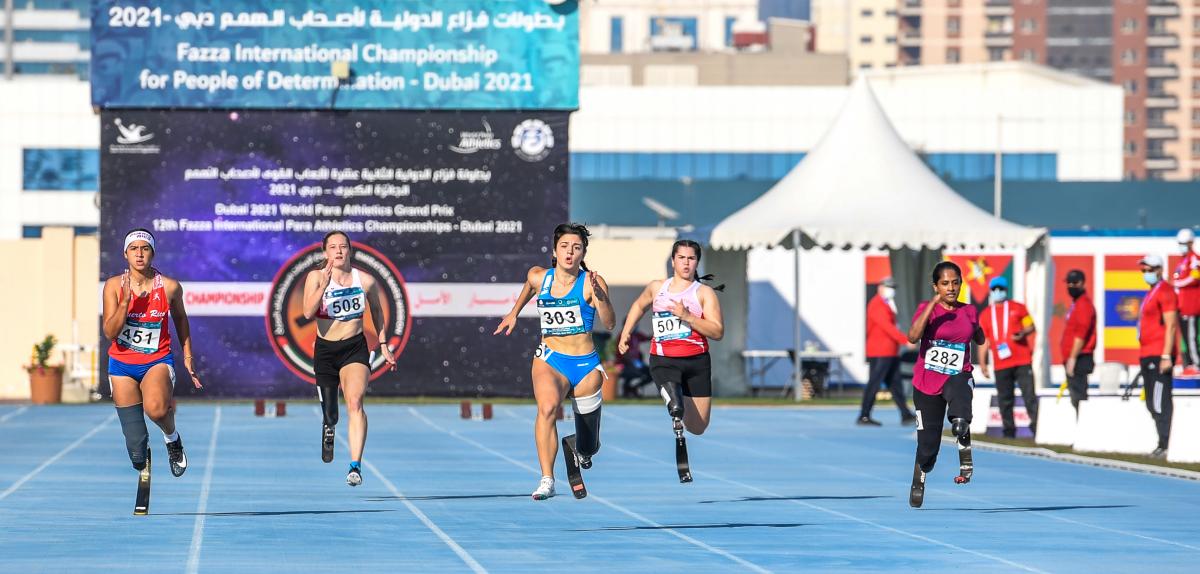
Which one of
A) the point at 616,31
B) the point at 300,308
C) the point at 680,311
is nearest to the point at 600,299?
the point at 680,311

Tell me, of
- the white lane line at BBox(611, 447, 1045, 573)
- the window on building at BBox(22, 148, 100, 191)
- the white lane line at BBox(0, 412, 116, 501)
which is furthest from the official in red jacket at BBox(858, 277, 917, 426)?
the window on building at BBox(22, 148, 100, 191)

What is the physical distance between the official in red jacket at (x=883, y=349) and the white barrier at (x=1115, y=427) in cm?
523

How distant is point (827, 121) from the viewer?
9525 centimetres

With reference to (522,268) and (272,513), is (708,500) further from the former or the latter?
(522,268)

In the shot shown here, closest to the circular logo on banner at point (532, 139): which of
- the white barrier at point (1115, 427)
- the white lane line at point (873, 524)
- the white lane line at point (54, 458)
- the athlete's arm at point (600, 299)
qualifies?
the white lane line at point (54, 458)

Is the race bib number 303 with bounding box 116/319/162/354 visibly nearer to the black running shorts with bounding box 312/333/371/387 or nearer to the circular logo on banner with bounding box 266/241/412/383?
the black running shorts with bounding box 312/333/371/387

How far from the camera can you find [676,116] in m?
96.1

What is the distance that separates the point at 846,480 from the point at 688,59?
10294 cm

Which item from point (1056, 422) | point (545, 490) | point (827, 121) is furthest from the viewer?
point (827, 121)

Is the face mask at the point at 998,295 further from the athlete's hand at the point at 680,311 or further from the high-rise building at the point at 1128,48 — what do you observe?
the high-rise building at the point at 1128,48

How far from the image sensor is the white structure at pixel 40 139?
290 feet

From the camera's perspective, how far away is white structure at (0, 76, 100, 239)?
88.4 meters

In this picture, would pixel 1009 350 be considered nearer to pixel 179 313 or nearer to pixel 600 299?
pixel 600 299

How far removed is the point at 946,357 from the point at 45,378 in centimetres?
2289
